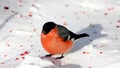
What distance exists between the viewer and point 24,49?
5090 millimetres

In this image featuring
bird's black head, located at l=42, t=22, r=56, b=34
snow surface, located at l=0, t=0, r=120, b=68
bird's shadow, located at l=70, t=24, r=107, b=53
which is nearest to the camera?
bird's black head, located at l=42, t=22, r=56, b=34

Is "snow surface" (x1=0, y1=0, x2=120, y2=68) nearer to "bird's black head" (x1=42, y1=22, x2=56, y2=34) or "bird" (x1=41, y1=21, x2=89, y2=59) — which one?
"bird" (x1=41, y1=21, x2=89, y2=59)

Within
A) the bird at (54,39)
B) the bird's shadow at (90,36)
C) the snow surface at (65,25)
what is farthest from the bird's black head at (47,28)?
the bird's shadow at (90,36)

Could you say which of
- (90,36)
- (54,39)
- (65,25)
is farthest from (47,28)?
(65,25)

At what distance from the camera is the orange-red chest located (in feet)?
15.0

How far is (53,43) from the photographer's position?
4582 mm

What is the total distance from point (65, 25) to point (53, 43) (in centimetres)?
157

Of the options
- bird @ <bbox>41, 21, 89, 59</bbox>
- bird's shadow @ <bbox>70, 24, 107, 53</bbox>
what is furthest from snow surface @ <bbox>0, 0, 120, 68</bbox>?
bird @ <bbox>41, 21, 89, 59</bbox>

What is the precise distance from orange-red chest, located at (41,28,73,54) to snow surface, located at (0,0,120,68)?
225 mm

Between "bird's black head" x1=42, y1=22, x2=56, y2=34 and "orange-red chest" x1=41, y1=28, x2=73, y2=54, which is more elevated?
"bird's black head" x1=42, y1=22, x2=56, y2=34

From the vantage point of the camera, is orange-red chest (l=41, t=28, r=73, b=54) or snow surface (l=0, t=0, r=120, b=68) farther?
snow surface (l=0, t=0, r=120, b=68)

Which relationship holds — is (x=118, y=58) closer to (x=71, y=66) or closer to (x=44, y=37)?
(x=71, y=66)

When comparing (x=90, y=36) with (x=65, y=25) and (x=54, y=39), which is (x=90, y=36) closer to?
(x=65, y=25)

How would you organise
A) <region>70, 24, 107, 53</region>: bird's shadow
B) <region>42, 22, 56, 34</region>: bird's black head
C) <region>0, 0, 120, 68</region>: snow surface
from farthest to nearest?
<region>70, 24, 107, 53</region>: bird's shadow, <region>0, 0, 120, 68</region>: snow surface, <region>42, 22, 56, 34</region>: bird's black head
